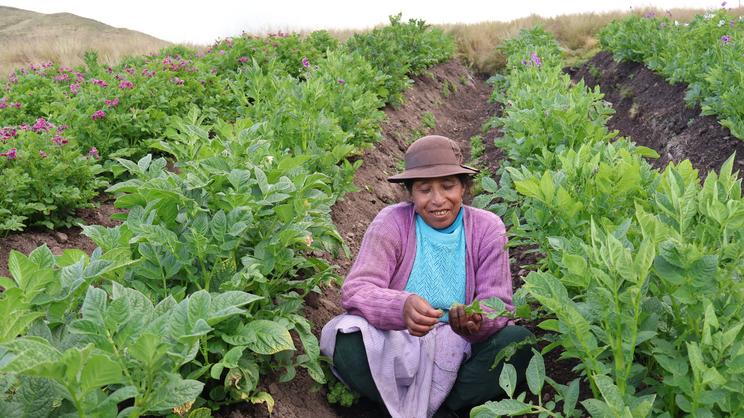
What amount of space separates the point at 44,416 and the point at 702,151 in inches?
232

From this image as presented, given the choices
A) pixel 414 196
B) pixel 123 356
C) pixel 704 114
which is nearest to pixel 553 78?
pixel 704 114

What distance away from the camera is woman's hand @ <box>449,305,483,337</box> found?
8.80ft

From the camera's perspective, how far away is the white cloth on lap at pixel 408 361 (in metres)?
2.90

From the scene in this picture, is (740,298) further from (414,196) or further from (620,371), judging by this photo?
(414,196)

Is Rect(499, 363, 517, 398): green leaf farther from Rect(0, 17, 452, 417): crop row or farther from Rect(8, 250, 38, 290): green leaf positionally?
Rect(8, 250, 38, 290): green leaf

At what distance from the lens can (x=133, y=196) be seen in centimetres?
280

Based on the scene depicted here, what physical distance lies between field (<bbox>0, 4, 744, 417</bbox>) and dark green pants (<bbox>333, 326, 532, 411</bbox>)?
0.41ft

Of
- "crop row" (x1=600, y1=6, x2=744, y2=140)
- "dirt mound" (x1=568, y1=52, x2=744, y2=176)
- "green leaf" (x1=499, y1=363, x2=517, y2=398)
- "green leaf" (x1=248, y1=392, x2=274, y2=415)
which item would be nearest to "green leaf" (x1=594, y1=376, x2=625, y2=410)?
"green leaf" (x1=499, y1=363, x2=517, y2=398)

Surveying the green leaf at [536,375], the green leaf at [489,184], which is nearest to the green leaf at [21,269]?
the green leaf at [536,375]

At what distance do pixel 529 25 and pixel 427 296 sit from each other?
59.1ft

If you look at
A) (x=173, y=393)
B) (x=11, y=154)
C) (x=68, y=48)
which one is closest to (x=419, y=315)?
(x=173, y=393)

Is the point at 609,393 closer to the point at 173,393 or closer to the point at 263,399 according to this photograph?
the point at 173,393

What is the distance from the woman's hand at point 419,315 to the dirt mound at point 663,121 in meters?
4.02

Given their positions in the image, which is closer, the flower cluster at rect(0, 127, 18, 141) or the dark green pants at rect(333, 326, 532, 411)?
the dark green pants at rect(333, 326, 532, 411)
